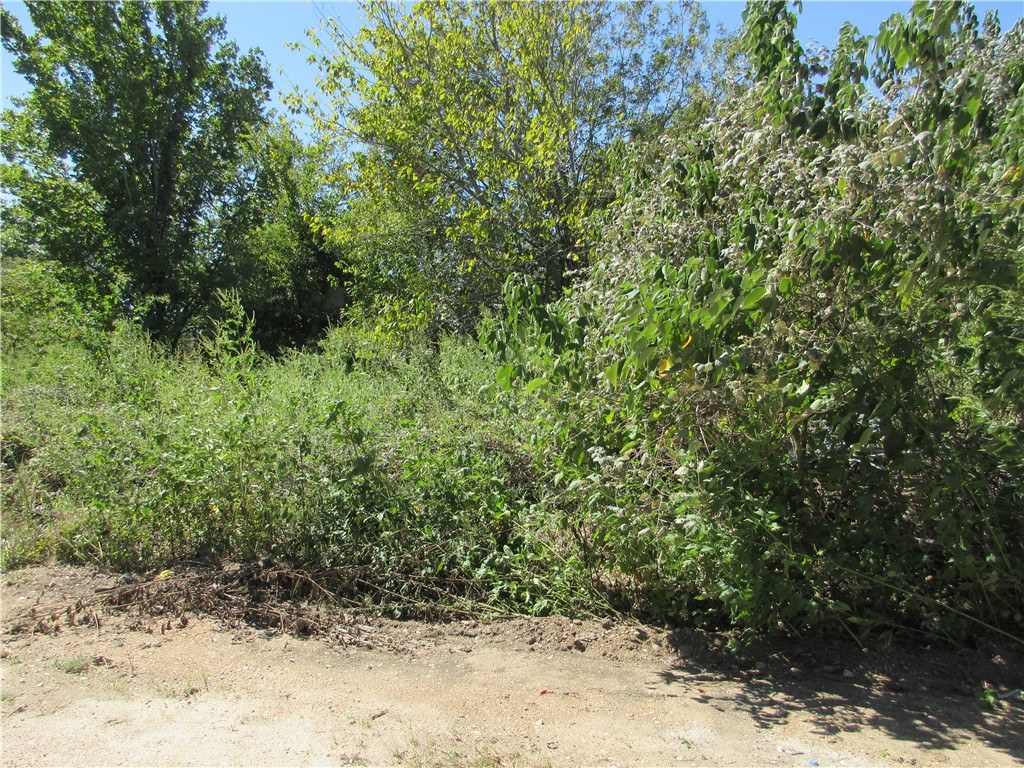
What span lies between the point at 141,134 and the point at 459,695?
2003 cm

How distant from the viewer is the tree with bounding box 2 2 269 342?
18500 mm

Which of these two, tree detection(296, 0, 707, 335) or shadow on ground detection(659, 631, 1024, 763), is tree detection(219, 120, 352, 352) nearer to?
tree detection(296, 0, 707, 335)

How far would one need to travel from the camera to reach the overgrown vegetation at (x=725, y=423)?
3059mm

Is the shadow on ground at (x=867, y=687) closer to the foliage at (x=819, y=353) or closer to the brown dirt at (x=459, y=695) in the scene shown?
the brown dirt at (x=459, y=695)

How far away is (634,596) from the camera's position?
453 cm

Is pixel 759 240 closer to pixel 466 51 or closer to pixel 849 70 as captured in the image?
pixel 849 70

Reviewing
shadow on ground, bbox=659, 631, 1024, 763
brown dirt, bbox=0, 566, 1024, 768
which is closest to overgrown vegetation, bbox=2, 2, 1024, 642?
shadow on ground, bbox=659, 631, 1024, 763

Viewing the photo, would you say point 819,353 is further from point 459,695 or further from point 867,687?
point 459,695

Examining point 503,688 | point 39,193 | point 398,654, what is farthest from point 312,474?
point 39,193

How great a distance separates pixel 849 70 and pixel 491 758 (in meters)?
3.48

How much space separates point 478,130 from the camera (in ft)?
32.7

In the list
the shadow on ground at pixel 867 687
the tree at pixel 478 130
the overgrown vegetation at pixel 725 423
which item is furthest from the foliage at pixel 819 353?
the tree at pixel 478 130

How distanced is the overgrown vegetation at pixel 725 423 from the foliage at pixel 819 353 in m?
0.02

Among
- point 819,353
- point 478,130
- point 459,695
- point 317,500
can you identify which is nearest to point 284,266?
point 478,130
